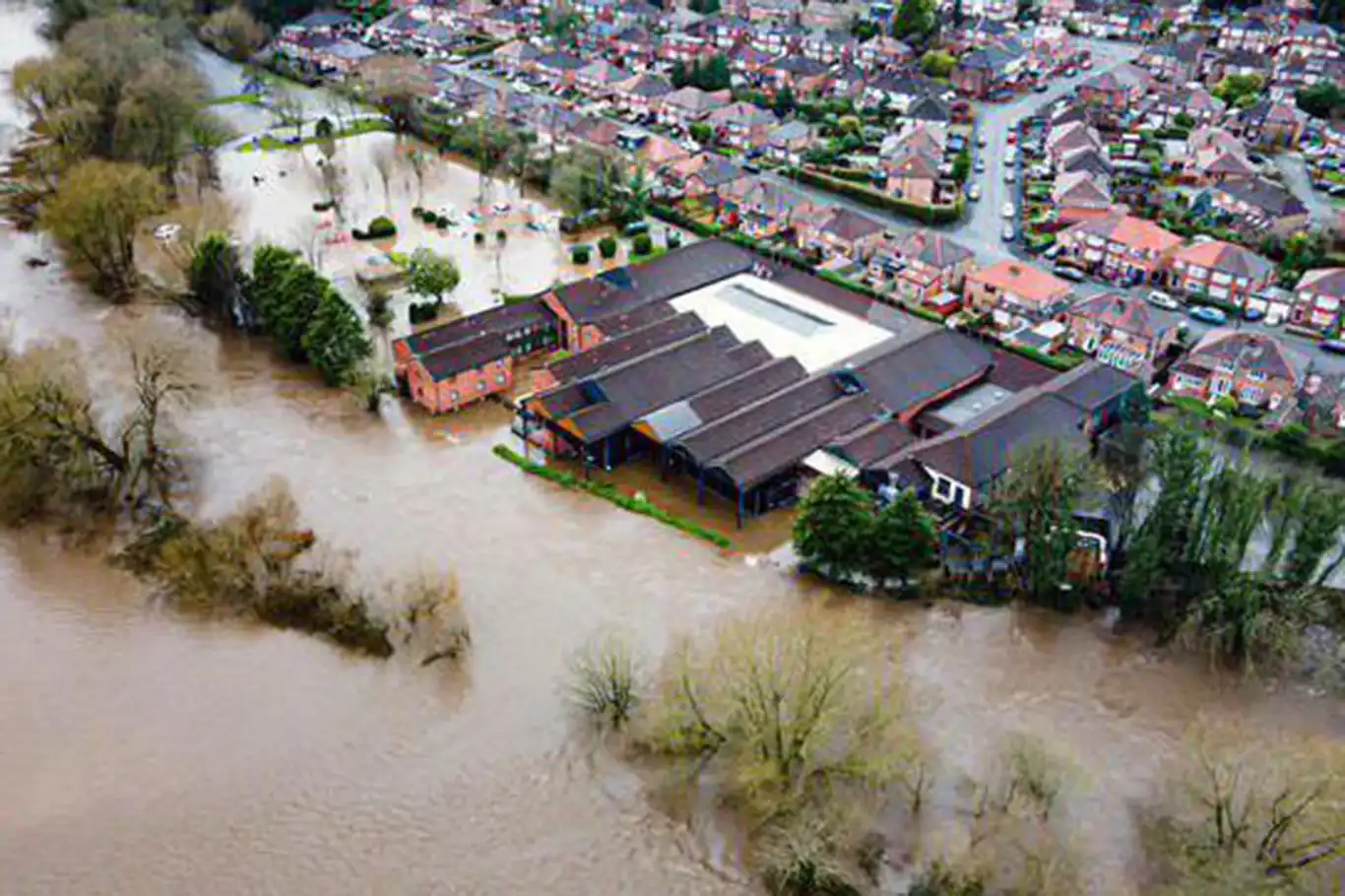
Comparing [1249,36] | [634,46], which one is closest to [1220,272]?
[1249,36]

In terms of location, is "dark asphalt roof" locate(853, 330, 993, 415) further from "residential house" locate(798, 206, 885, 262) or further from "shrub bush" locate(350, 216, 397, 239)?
"shrub bush" locate(350, 216, 397, 239)

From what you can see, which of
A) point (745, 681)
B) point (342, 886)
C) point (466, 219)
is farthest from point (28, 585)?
point (466, 219)

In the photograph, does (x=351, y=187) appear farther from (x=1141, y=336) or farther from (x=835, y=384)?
(x=1141, y=336)

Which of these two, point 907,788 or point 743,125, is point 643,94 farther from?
point 907,788

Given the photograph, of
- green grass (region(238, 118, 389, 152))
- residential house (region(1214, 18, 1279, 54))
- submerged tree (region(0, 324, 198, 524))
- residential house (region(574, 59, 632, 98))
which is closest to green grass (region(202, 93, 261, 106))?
green grass (region(238, 118, 389, 152))

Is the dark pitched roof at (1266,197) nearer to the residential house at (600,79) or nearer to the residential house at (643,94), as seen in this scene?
the residential house at (643,94)
